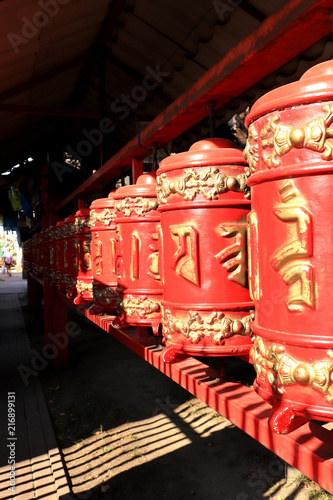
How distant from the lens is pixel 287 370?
95 centimetres

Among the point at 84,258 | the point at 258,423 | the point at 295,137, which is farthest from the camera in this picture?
the point at 84,258

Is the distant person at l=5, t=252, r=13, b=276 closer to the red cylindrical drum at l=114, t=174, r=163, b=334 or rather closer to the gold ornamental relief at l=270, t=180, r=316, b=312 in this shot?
the red cylindrical drum at l=114, t=174, r=163, b=334

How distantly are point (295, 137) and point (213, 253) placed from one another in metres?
0.52

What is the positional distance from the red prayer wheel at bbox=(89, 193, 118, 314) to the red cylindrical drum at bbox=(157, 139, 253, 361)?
1.35 m

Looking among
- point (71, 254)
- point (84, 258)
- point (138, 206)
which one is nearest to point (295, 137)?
point (138, 206)

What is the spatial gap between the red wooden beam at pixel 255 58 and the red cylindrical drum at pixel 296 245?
0.29 metres

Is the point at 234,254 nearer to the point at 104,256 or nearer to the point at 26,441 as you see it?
the point at 104,256

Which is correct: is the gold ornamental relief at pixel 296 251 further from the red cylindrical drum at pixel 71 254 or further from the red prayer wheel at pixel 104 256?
the red cylindrical drum at pixel 71 254

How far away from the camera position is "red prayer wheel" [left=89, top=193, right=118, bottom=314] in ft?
9.01

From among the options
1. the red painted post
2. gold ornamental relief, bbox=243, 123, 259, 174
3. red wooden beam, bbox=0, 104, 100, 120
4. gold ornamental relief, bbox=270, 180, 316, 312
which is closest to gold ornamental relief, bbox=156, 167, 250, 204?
gold ornamental relief, bbox=243, 123, 259, 174

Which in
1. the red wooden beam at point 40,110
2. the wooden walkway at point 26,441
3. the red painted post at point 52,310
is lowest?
the wooden walkway at point 26,441

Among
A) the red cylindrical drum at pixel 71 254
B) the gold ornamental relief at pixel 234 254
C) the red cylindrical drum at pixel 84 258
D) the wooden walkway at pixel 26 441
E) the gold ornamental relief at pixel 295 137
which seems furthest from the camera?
the wooden walkway at pixel 26 441

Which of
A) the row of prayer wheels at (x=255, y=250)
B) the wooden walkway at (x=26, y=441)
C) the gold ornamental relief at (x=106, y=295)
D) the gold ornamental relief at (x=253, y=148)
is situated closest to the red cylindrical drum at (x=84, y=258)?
the gold ornamental relief at (x=106, y=295)

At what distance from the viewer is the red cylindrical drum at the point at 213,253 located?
4.50 ft
